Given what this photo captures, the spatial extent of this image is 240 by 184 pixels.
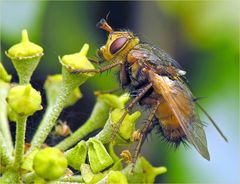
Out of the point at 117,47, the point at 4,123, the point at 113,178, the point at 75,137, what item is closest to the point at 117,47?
the point at 117,47

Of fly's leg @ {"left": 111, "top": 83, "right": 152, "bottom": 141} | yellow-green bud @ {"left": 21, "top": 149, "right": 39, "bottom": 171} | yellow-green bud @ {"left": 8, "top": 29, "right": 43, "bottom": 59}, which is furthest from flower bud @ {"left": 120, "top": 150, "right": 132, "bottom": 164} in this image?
yellow-green bud @ {"left": 8, "top": 29, "right": 43, "bottom": 59}

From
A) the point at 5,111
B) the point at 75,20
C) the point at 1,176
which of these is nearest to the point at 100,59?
the point at 5,111

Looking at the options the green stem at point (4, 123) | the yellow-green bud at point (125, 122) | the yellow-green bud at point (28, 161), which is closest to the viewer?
the yellow-green bud at point (28, 161)

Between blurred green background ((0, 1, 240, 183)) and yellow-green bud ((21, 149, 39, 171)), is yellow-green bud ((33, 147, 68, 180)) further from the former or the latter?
blurred green background ((0, 1, 240, 183))

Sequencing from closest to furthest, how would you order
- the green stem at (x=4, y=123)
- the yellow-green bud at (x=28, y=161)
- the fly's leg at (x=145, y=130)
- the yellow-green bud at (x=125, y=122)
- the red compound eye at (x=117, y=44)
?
the yellow-green bud at (x=28, y=161)
the green stem at (x=4, y=123)
the yellow-green bud at (x=125, y=122)
the fly's leg at (x=145, y=130)
the red compound eye at (x=117, y=44)

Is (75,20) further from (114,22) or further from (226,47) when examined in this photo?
(226,47)

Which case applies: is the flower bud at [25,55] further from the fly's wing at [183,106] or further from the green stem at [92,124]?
the fly's wing at [183,106]

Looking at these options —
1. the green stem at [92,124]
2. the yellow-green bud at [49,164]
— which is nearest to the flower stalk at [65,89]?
the green stem at [92,124]
